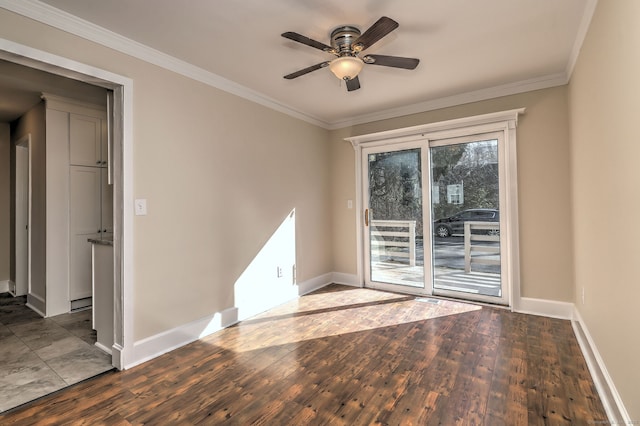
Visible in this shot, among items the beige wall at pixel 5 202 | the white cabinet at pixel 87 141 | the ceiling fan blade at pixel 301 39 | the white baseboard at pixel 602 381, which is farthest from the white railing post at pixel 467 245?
the beige wall at pixel 5 202

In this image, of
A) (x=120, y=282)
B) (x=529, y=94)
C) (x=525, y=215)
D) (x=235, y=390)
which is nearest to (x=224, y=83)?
(x=120, y=282)

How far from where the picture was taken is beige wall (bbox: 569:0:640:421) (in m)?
1.44

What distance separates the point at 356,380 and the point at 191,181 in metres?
2.14

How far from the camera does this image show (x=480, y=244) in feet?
12.1

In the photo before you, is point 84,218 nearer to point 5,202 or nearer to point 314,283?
→ point 5,202

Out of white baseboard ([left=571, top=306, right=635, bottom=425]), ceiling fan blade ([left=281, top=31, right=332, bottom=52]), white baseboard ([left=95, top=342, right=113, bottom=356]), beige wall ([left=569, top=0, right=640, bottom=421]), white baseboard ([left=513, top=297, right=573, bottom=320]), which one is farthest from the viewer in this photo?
white baseboard ([left=513, top=297, right=573, bottom=320])

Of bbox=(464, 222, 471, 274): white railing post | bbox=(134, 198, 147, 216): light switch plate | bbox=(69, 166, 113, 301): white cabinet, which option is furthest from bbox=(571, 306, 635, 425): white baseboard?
bbox=(69, 166, 113, 301): white cabinet

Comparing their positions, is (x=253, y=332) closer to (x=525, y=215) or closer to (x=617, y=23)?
(x=525, y=215)

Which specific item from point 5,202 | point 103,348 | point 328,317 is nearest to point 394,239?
point 328,317

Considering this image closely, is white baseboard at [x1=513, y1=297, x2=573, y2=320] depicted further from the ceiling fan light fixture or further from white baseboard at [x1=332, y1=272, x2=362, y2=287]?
the ceiling fan light fixture

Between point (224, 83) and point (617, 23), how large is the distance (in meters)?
2.91

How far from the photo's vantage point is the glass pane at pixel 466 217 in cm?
363

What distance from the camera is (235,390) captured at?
2068mm

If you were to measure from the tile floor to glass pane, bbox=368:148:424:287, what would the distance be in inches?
130
